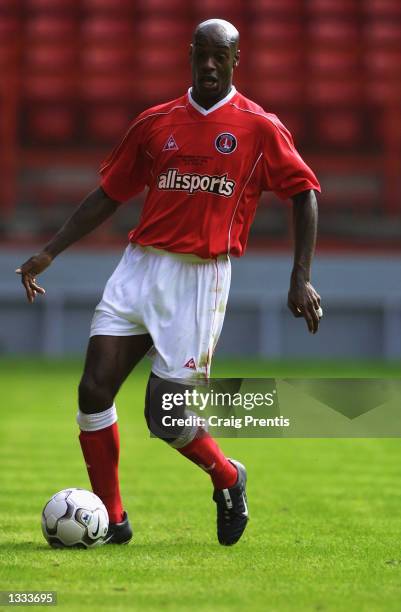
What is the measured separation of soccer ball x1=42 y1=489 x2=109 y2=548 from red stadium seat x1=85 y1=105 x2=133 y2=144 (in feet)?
46.7

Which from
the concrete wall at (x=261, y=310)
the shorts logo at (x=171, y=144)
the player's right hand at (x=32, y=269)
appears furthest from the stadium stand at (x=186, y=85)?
the shorts logo at (x=171, y=144)

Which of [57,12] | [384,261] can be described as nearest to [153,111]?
[384,261]

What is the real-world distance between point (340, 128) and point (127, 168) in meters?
14.3

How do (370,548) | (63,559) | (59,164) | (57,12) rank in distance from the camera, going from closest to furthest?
(63,559)
(370,548)
(59,164)
(57,12)

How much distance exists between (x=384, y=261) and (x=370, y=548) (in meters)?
11.9

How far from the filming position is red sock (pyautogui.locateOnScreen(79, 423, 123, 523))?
4668 millimetres

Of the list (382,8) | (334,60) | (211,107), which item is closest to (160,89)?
(334,60)

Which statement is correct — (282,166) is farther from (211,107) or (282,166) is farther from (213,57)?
(213,57)

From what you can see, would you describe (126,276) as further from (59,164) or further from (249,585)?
(59,164)

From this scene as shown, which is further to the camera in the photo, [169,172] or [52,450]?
[52,450]

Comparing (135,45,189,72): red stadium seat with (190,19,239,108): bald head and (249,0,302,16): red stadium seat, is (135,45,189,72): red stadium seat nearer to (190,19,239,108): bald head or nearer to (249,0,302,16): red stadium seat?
(249,0,302,16): red stadium seat

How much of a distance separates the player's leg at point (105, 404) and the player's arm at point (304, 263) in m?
0.59

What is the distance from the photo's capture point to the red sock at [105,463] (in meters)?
4.67

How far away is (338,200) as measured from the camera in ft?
58.9
